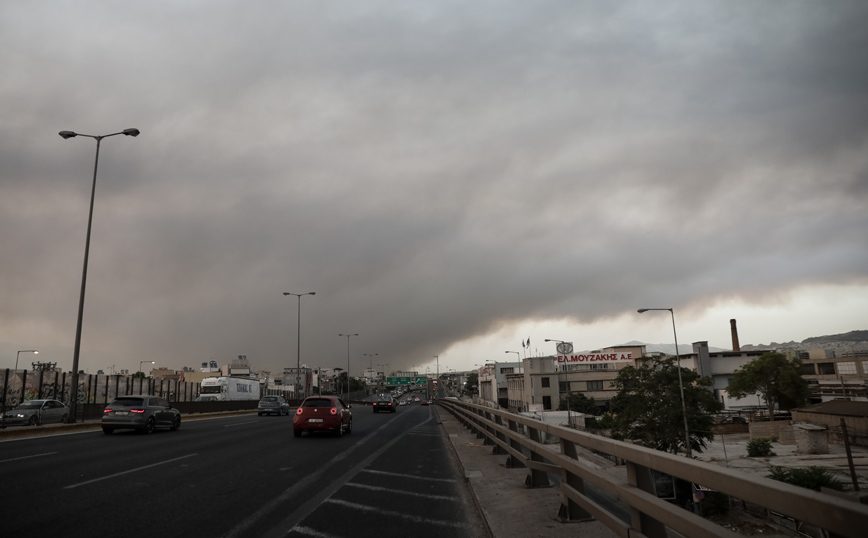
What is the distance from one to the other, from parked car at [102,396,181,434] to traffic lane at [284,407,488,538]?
1371 centimetres

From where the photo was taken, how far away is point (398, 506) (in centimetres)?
813

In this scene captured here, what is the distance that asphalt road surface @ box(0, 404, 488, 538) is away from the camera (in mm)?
6727

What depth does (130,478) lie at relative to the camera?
1034cm

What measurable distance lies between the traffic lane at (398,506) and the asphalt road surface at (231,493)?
2 cm

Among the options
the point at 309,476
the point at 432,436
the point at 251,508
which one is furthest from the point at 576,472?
the point at 432,436

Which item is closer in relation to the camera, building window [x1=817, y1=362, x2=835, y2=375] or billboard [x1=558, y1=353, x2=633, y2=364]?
building window [x1=817, y1=362, x2=835, y2=375]

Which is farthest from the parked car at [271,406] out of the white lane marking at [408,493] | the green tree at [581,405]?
the green tree at [581,405]

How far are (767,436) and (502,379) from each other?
92.5m

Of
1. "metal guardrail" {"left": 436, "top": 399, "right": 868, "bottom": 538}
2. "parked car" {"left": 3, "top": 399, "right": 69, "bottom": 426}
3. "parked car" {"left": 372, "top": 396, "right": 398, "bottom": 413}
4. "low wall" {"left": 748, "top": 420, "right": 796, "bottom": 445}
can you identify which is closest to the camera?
"metal guardrail" {"left": 436, "top": 399, "right": 868, "bottom": 538}

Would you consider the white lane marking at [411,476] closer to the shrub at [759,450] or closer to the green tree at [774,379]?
Result: the shrub at [759,450]

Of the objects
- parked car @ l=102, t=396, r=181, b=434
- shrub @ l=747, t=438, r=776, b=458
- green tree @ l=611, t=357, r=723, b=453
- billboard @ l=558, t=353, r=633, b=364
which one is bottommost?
shrub @ l=747, t=438, r=776, b=458

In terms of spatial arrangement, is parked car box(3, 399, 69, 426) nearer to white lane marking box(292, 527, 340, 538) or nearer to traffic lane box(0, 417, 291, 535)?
traffic lane box(0, 417, 291, 535)

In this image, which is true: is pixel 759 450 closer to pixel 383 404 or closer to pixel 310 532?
pixel 383 404

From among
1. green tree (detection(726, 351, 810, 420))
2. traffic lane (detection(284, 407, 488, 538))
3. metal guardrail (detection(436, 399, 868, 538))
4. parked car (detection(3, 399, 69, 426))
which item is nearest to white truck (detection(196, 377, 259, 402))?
parked car (detection(3, 399, 69, 426))
